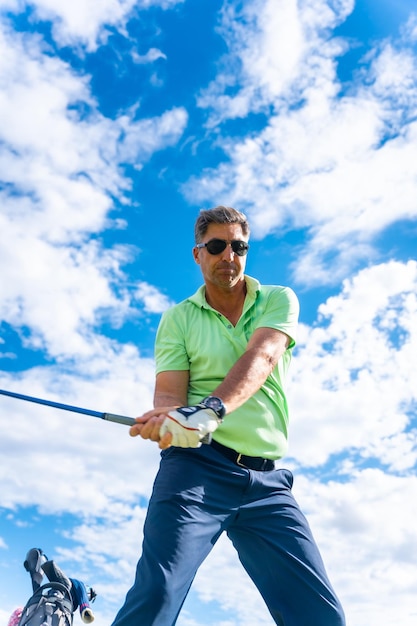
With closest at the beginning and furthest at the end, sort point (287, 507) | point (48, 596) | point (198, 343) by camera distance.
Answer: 1. point (287, 507)
2. point (198, 343)
3. point (48, 596)

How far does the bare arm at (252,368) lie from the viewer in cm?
436

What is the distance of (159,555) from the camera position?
3996 mm

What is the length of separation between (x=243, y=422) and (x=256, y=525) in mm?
705

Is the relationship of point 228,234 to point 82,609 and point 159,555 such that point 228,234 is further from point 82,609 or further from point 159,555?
point 82,609

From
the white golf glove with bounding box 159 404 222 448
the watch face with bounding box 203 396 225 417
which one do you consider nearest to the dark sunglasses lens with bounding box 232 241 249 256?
the watch face with bounding box 203 396 225 417

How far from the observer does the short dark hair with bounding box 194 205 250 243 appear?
554cm

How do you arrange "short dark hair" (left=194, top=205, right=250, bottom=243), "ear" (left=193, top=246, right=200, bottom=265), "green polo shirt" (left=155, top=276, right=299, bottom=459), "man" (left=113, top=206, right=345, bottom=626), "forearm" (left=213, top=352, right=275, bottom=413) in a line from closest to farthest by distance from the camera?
"man" (left=113, top=206, right=345, bottom=626) < "forearm" (left=213, top=352, right=275, bottom=413) < "green polo shirt" (left=155, top=276, right=299, bottom=459) < "short dark hair" (left=194, top=205, right=250, bottom=243) < "ear" (left=193, top=246, right=200, bottom=265)

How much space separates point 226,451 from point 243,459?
0.13m

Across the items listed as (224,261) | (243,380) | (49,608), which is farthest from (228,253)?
(49,608)

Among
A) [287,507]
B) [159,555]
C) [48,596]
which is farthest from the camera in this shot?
[48,596]

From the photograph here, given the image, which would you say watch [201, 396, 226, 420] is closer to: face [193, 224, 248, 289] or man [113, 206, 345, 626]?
man [113, 206, 345, 626]

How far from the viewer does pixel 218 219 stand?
218 inches

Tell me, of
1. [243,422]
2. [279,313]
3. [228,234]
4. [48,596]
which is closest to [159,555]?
[243,422]

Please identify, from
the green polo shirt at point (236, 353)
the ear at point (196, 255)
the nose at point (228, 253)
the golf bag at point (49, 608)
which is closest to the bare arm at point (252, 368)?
the green polo shirt at point (236, 353)
